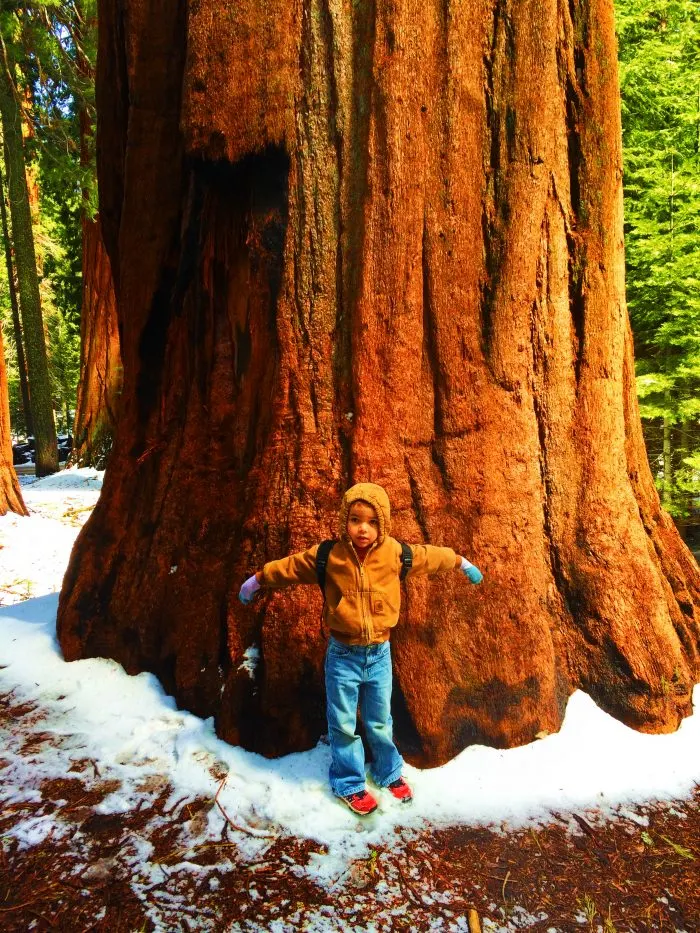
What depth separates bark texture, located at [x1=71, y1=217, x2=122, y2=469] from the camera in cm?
1421

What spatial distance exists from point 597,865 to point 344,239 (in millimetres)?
3004

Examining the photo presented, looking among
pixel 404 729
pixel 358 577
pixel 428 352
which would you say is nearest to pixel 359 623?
pixel 358 577

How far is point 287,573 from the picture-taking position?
113 inches

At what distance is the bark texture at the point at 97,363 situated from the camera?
559 inches

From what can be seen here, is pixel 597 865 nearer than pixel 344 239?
Yes

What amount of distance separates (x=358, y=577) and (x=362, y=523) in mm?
246

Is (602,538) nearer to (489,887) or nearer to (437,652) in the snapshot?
(437,652)

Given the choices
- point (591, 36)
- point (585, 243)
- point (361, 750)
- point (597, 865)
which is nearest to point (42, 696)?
point (361, 750)

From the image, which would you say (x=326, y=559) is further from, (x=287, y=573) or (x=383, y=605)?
(x=383, y=605)

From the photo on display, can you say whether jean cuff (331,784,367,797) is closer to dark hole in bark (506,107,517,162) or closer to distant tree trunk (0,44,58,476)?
dark hole in bark (506,107,517,162)

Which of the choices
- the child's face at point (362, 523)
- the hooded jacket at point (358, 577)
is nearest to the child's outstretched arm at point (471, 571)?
the hooded jacket at point (358, 577)

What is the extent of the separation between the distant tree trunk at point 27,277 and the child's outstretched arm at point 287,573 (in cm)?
1278

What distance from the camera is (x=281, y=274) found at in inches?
128

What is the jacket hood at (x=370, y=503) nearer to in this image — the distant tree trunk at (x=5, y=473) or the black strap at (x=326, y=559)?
the black strap at (x=326, y=559)
